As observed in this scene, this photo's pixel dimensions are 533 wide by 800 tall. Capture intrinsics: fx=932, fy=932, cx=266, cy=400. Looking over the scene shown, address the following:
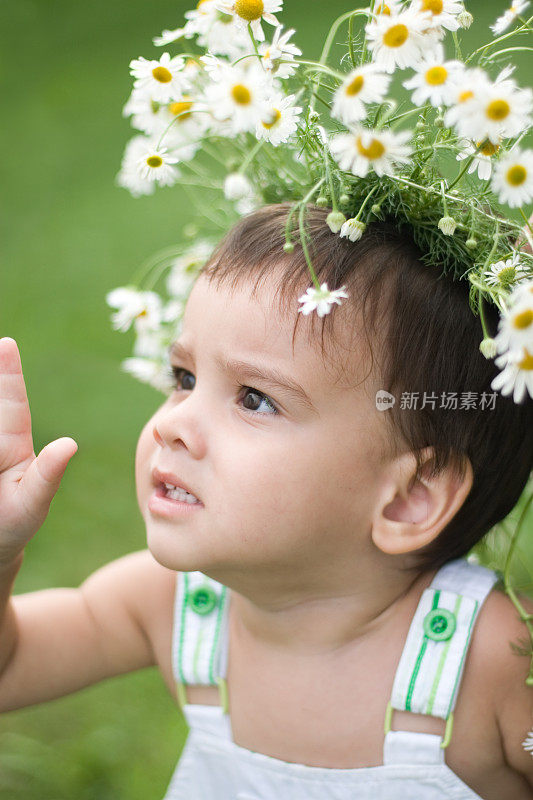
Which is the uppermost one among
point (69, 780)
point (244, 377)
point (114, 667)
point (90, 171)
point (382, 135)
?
point (90, 171)

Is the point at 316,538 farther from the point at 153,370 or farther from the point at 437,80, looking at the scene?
the point at 437,80

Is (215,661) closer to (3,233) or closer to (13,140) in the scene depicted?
(3,233)

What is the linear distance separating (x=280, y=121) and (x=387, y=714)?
795 mm

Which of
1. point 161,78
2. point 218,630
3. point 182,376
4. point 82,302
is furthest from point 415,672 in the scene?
point 82,302

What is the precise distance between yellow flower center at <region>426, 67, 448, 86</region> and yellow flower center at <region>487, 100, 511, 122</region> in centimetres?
6

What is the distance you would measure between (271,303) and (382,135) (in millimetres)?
252

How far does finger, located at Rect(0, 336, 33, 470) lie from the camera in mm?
1167

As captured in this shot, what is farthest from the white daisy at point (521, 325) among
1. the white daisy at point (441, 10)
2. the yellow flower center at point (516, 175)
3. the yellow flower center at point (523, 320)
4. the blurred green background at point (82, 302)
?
the blurred green background at point (82, 302)

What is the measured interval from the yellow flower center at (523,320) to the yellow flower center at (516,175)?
0.45 ft

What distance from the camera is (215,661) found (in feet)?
4.63

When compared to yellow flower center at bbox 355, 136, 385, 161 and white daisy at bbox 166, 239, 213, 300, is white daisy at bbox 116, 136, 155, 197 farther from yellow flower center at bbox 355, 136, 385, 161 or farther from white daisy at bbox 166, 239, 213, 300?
yellow flower center at bbox 355, 136, 385, 161

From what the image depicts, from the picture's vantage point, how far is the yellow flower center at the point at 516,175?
921 millimetres

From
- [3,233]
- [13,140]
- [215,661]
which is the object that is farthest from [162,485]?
[13,140]

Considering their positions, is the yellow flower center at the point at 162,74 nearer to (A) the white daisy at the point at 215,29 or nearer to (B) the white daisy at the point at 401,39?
→ (A) the white daisy at the point at 215,29
